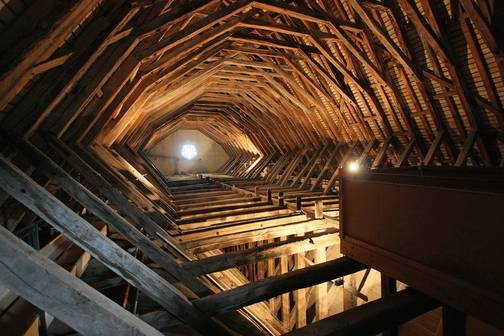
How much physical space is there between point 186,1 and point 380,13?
3.67 metres

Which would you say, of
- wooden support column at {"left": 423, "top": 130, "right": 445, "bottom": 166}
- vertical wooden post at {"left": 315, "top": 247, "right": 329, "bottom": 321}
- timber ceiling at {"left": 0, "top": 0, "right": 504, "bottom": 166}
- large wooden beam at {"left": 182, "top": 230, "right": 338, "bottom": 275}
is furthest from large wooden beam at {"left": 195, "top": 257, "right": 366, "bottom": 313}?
wooden support column at {"left": 423, "top": 130, "right": 445, "bottom": 166}

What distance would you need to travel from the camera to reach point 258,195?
7961 millimetres

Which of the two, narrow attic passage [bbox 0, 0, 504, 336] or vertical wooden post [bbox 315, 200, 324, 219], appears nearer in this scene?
narrow attic passage [bbox 0, 0, 504, 336]

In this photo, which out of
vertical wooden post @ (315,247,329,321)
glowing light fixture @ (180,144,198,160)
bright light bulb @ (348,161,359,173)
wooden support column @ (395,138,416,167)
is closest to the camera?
bright light bulb @ (348,161,359,173)

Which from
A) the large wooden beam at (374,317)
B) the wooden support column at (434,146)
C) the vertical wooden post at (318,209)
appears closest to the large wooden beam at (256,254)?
the vertical wooden post at (318,209)

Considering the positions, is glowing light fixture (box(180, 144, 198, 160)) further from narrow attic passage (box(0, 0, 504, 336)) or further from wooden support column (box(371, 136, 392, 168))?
wooden support column (box(371, 136, 392, 168))

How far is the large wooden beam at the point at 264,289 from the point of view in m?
2.26

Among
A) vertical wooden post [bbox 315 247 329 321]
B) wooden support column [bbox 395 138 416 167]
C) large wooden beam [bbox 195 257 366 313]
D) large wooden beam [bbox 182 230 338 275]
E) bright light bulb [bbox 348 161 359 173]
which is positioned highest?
wooden support column [bbox 395 138 416 167]

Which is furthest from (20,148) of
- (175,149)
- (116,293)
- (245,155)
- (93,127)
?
(175,149)

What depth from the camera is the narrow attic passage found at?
1800 mm

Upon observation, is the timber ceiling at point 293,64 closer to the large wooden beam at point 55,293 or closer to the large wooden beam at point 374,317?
the large wooden beam at point 55,293

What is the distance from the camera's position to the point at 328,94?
8148mm

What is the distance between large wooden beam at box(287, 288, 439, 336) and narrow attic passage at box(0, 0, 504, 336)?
0.01m

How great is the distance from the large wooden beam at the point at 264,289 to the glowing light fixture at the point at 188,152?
21.7 m
